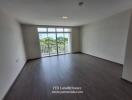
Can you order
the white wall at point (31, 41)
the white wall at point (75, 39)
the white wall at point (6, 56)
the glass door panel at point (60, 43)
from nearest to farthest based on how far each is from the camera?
the white wall at point (6, 56), the white wall at point (31, 41), the glass door panel at point (60, 43), the white wall at point (75, 39)

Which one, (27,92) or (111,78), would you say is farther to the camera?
(111,78)

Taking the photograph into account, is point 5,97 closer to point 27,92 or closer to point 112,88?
point 27,92

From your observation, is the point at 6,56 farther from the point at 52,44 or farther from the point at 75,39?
the point at 75,39

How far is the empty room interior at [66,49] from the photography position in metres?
1.99

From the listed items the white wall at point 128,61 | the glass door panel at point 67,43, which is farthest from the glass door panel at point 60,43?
the white wall at point 128,61

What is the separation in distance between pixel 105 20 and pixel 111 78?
2988 mm

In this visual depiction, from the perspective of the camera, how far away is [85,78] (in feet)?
8.67

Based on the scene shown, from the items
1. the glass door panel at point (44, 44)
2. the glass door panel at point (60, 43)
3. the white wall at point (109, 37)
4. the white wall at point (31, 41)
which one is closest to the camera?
the white wall at point (109, 37)

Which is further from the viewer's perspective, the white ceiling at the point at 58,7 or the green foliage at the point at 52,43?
the green foliage at the point at 52,43

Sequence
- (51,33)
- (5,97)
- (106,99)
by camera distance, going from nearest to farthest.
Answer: (106,99), (5,97), (51,33)

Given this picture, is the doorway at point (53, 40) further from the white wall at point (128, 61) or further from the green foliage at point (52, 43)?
the white wall at point (128, 61)

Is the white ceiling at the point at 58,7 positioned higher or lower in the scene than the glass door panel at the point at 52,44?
higher

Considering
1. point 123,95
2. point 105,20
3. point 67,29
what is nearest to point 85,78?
point 123,95

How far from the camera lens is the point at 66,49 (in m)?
6.71
